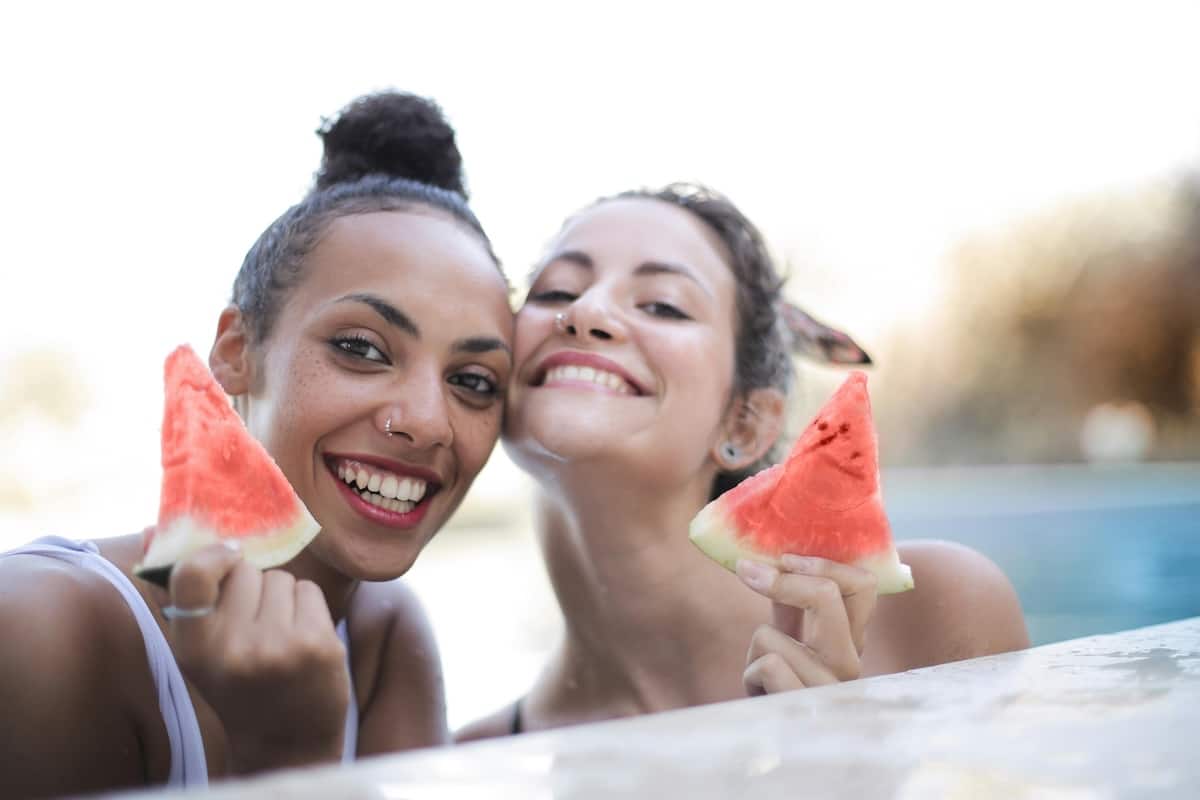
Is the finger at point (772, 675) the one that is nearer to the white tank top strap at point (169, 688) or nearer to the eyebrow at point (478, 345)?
the eyebrow at point (478, 345)

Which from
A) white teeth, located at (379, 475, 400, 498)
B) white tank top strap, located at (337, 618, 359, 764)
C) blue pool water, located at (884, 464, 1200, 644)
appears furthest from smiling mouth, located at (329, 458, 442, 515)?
blue pool water, located at (884, 464, 1200, 644)

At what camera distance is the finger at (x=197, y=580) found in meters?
1.47

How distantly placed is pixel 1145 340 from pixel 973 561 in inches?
788

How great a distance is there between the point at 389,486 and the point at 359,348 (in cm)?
33

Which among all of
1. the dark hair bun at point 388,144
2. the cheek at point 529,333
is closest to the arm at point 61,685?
the cheek at point 529,333

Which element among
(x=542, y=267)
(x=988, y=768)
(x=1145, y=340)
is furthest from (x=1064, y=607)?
(x=1145, y=340)

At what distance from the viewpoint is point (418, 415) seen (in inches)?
88.4

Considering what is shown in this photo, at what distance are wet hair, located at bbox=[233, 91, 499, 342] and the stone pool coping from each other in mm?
1699

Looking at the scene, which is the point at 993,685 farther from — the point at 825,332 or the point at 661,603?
the point at 825,332

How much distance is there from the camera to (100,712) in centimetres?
204

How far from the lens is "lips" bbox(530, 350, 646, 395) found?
103 inches

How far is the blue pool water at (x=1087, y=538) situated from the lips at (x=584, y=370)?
5022 millimetres

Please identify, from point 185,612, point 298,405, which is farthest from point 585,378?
point 185,612

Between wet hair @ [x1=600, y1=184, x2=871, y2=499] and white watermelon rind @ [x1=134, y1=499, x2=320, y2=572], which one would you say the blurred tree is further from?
white watermelon rind @ [x1=134, y1=499, x2=320, y2=572]
